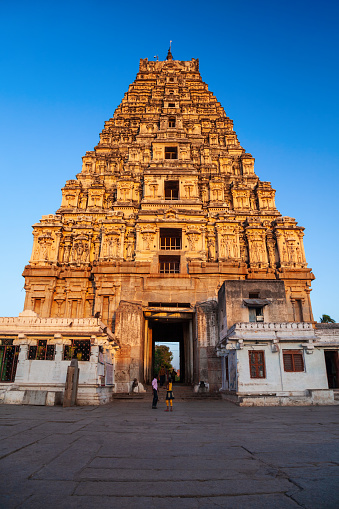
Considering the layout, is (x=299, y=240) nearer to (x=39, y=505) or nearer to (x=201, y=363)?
(x=201, y=363)

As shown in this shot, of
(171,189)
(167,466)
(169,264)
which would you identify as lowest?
→ (167,466)

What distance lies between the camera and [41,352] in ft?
60.8

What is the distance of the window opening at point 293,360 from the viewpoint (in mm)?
18594

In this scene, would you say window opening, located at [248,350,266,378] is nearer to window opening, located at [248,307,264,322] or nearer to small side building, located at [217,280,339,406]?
small side building, located at [217,280,339,406]

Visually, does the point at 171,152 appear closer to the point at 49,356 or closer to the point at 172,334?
the point at 172,334

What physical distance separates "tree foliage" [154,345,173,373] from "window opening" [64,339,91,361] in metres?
43.7

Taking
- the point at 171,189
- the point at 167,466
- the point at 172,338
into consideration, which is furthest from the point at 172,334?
the point at 167,466

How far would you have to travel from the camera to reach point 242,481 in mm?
5234

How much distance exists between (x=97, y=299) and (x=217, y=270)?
952 centimetres

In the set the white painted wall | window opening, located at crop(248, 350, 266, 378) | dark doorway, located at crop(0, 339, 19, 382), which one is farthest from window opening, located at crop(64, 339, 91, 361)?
window opening, located at crop(248, 350, 266, 378)

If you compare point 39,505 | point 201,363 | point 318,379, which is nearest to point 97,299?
point 201,363

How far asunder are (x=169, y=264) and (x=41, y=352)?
46.2 feet

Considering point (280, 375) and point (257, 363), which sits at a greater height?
point (257, 363)

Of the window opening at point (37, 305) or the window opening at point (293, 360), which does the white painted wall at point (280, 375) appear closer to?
the window opening at point (293, 360)
